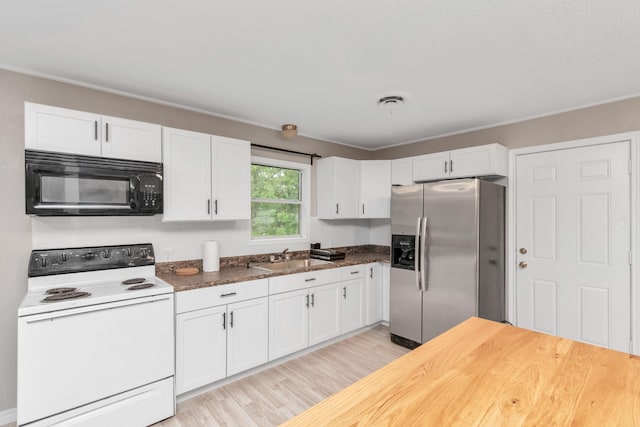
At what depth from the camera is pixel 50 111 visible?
2.12m

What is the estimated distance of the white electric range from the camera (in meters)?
1.81

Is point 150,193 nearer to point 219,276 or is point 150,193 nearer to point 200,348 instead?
point 219,276

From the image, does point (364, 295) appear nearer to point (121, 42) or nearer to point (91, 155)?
point (91, 155)

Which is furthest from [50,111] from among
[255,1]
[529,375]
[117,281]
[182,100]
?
[529,375]

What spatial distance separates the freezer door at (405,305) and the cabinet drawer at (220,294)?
4.98 ft

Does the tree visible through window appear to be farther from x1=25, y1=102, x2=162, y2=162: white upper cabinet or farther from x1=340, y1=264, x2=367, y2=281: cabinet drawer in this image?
x1=25, y1=102, x2=162, y2=162: white upper cabinet

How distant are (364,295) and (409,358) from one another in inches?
106

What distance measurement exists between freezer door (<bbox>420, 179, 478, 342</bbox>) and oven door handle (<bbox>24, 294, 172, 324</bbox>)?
8.06 ft

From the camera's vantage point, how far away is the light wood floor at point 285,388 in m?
2.27

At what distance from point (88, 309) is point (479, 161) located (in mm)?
3589

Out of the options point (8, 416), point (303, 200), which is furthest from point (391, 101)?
point (8, 416)

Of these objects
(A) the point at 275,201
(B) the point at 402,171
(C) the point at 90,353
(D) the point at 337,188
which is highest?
(B) the point at 402,171

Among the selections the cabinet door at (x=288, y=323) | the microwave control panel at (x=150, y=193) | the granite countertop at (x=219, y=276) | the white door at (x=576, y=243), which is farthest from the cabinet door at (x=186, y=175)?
the white door at (x=576, y=243)

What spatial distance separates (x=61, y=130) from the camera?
84.7 inches
